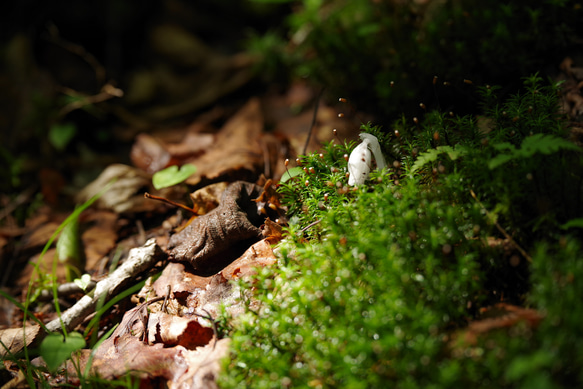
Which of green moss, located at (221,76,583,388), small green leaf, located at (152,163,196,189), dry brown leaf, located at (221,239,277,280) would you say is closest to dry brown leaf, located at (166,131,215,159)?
small green leaf, located at (152,163,196,189)

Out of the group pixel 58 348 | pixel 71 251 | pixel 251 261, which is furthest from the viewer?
pixel 71 251

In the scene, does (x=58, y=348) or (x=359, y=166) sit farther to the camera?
(x=359, y=166)

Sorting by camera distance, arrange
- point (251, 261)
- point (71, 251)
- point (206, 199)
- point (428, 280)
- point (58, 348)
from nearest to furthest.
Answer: point (428, 280)
point (58, 348)
point (251, 261)
point (206, 199)
point (71, 251)

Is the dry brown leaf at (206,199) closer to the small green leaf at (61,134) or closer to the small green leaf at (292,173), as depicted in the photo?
the small green leaf at (292,173)

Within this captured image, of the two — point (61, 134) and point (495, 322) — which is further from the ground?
point (61, 134)

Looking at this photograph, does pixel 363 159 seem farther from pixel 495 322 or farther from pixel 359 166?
pixel 495 322

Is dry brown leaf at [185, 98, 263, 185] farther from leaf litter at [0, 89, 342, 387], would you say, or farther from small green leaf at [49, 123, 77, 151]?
small green leaf at [49, 123, 77, 151]

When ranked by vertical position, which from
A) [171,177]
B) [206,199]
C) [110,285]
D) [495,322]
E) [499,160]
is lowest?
[110,285]

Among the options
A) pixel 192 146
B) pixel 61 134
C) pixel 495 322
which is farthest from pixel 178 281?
pixel 61 134
